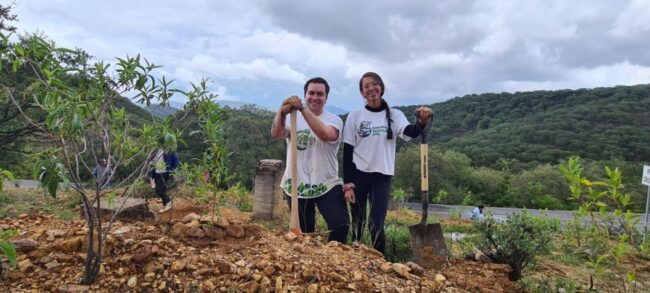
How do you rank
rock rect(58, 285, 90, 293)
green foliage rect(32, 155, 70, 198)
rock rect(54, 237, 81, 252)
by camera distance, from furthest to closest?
1. rock rect(54, 237, 81, 252)
2. rock rect(58, 285, 90, 293)
3. green foliage rect(32, 155, 70, 198)

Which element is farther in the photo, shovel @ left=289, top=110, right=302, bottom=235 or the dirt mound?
shovel @ left=289, top=110, right=302, bottom=235

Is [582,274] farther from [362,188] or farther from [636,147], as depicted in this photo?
[636,147]

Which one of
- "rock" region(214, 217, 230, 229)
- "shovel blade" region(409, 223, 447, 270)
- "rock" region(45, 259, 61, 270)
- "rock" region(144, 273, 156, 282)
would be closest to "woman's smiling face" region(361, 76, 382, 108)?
"shovel blade" region(409, 223, 447, 270)

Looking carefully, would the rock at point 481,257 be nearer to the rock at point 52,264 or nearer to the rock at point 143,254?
the rock at point 143,254

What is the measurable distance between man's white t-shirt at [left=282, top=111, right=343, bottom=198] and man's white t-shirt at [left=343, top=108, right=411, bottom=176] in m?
0.18

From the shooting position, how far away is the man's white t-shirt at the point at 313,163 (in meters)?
3.15

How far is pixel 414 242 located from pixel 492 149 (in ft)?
123

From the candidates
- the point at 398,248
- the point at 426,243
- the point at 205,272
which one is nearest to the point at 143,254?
the point at 205,272

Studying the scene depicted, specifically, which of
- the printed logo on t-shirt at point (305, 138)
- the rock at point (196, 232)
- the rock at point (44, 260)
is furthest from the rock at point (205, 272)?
the printed logo on t-shirt at point (305, 138)

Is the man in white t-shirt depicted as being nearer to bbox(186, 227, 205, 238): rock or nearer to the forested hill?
bbox(186, 227, 205, 238): rock

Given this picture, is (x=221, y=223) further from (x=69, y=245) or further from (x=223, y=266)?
(x=69, y=245)

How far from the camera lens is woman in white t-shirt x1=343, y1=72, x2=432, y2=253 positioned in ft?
10.6

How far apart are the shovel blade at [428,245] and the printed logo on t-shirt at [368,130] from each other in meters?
0.75

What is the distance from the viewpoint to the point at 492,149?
37719 millimetres
